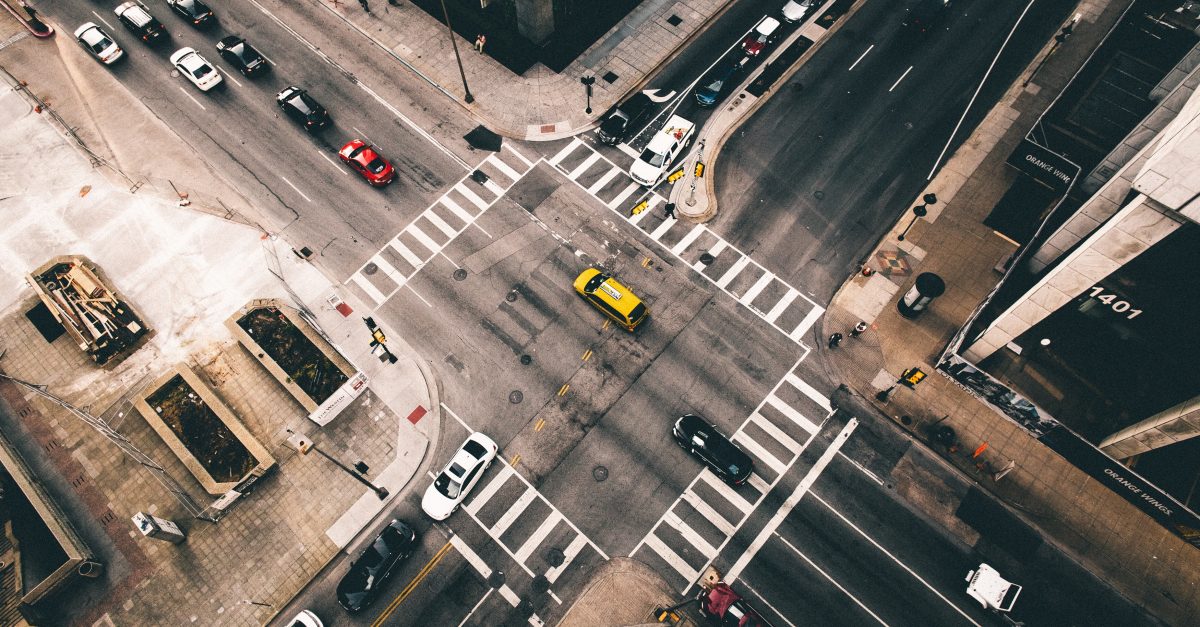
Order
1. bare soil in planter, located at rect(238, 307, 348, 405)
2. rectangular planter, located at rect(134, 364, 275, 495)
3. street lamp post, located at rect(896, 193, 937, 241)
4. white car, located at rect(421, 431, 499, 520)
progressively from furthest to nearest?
street lamp post, located at rect(896, 193, 937, 241) < bare soil in planter, located at rect(238, 307, 348, 405) < rectangular planter, located at rect(134, 364, 275, 495) < white car, located at rect(421, 431, 499, 520)

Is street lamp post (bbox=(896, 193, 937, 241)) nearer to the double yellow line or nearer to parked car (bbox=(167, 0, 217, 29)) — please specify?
the double yellow line

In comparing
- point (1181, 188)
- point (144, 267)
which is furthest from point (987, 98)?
point (144, 267)

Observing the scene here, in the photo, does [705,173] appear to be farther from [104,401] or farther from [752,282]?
[104,401]

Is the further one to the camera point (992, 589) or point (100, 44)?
point (100, 44)

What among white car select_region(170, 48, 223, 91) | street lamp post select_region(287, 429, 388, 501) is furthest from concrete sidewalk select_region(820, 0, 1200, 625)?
white car select_region(170, 48, 223, 91)

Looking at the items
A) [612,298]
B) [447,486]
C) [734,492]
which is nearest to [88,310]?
[447,486]

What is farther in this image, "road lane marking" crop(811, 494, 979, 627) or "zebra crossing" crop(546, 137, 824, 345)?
"zebra crossing" crop(546, 137, 824, 345)

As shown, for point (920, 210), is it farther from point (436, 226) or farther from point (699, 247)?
point (436, 226)
